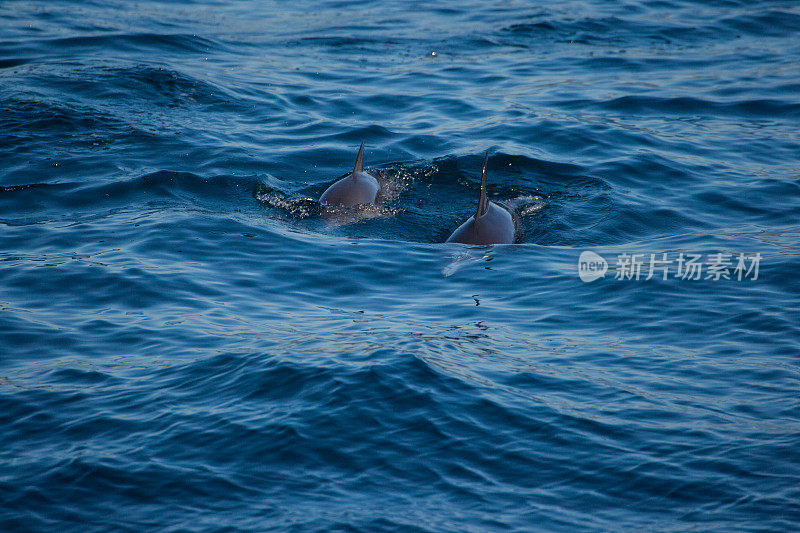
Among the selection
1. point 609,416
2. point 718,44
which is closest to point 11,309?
point 609,416

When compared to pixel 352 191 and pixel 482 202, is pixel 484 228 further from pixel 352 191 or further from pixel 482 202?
pixel 352 191

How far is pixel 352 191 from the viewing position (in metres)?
11.0

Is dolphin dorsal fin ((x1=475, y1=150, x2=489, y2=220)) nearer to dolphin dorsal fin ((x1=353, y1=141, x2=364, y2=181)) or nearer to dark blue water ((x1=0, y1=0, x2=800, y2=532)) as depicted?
dark blue water ((x1=0, y1=0, x2=800, y2=532))

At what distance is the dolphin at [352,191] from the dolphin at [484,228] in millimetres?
1522

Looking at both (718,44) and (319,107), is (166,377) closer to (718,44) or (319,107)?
(319,107)

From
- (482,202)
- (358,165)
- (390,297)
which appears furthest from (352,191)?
(390,297)

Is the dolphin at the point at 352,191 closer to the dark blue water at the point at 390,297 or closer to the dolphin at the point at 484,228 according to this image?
the dark blue water at the point at 390,297

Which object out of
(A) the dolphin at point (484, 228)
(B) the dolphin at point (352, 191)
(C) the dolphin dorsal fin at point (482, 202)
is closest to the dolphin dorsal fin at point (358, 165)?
(B) the dolphin at point (352, 191)

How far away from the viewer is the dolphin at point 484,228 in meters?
9.78

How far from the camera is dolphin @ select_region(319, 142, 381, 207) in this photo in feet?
36.0

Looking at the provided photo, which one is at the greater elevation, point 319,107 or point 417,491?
point 319,107

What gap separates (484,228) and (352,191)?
203cm

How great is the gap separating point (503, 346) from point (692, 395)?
1.57 m

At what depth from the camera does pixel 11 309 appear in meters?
7.78
